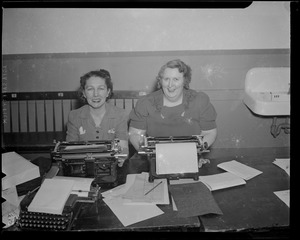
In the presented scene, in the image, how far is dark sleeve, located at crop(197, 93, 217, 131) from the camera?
2.33 metres

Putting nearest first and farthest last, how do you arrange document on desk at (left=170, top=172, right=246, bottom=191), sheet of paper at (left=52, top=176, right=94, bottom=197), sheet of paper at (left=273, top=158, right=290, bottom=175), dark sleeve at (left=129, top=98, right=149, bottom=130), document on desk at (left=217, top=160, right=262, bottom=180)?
sheet of paper at (left=52, top=176, right=94, bottom=197) → document on desk at (left=170, top=172, right=246, bottom=191) → document on desk at (left=217, top=160, right=262, bottom=180) → sheet of paper at (left=273, top=158, right=290, bottom=175) → dark sleeve at (left=129, top=98, right=149, bottom=130)

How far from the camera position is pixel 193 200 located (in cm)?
158

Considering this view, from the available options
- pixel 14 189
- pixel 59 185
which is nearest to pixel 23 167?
pixel 14 189

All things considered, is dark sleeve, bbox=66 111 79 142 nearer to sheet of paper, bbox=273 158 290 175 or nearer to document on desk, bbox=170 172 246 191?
document on desk, bbox=170 172 246 191

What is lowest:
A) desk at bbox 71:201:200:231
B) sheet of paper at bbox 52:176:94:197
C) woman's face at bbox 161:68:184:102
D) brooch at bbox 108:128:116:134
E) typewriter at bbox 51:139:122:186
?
desk at bbox 71:201:200:231

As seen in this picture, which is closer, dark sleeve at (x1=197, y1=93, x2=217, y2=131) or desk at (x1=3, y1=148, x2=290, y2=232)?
desk at (x1=3, y1=148, x2=290, y2=232)

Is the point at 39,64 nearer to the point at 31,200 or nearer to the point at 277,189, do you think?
the point at 31,200

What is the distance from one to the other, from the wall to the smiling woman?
0.09 meters

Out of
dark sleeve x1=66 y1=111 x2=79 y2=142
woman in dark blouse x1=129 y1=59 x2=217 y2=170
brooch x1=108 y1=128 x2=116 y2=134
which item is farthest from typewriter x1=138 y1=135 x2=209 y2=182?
dark sleeve x1=66 y1=111 x2=79 y2=142

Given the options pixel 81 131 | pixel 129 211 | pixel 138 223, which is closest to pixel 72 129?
pixel 81 131

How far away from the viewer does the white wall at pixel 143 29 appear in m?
2.06

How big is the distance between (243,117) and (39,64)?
5.83 feet
